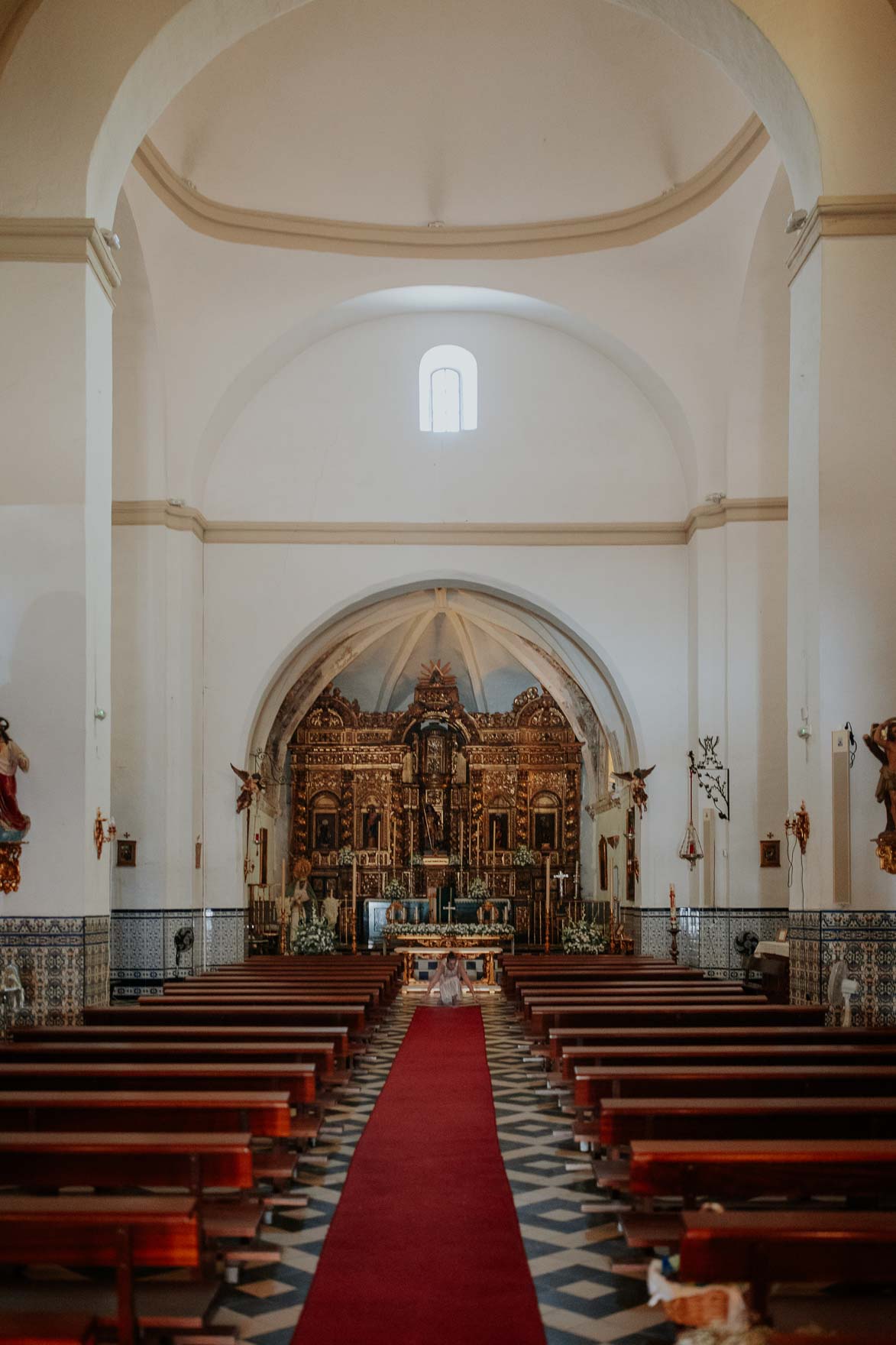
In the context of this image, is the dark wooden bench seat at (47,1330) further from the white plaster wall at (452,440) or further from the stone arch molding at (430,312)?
the white plaster wall at (452,440)

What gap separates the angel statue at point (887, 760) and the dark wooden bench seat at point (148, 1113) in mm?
4932

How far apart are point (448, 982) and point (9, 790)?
9677 mm

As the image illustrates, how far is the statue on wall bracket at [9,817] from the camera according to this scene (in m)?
9.70

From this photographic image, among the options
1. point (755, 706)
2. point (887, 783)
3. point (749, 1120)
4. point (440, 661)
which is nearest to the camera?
point (749, 1120)

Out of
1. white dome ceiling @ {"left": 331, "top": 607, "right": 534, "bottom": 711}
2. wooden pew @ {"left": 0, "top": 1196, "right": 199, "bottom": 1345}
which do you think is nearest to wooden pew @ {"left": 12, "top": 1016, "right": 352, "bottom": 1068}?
wooden pew @ {"left": 0, "top": 1196, "right": 199, "bottom": 1345}

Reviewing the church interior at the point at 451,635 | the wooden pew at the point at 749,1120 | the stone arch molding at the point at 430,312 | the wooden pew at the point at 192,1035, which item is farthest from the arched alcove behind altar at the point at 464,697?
the wooden pew at the point at 749,1120

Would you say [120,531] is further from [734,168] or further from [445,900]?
[445,900]

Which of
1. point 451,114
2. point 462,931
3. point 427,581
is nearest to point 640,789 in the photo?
point 427,581

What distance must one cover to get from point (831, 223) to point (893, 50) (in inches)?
51.6

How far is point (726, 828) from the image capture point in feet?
55.5

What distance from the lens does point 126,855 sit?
55.3 ft

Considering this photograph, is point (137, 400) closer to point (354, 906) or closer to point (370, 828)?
point (354, 906)

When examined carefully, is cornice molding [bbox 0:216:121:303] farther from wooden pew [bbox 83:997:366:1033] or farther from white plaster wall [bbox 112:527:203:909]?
white plaster wall [bbox 112:527:203:909]

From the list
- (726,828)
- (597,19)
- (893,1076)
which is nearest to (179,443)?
(597,19)
